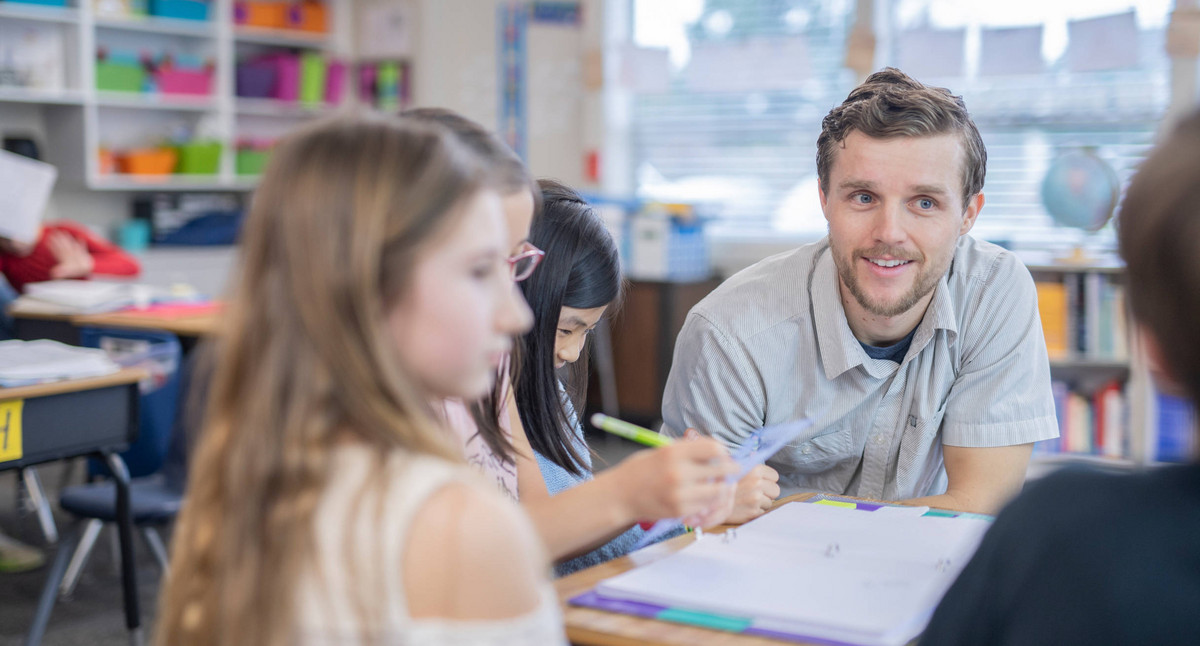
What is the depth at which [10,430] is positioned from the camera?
2121 millimetres

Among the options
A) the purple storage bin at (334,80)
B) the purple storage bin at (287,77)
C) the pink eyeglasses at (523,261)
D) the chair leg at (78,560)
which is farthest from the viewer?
the purple storage bin at (334,80)

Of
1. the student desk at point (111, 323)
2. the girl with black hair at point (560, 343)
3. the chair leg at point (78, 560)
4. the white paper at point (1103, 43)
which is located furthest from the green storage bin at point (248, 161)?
the girl with black hair at point (560, 343)

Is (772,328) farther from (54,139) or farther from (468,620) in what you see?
(54,139)

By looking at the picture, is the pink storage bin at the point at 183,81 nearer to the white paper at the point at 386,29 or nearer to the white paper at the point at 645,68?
the white paper at the point at 386,29

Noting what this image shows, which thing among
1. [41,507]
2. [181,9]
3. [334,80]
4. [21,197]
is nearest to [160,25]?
[181,9]

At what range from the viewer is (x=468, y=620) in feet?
2.37

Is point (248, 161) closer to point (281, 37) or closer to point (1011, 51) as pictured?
point (281, 37)

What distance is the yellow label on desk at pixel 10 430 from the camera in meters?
2.11

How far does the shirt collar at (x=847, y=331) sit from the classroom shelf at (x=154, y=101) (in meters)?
4.19

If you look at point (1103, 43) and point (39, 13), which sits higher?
point (39, 13)

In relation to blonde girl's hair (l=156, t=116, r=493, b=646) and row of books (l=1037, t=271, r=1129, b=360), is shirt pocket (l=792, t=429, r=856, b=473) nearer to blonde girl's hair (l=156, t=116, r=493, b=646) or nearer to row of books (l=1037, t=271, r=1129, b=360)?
blonde girl's hair (l=156, t=116, r=493, b=646)

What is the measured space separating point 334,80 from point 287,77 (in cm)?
28

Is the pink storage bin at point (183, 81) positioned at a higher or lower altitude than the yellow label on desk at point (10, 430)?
higher

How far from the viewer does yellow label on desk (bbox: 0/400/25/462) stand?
2107 millimetres
